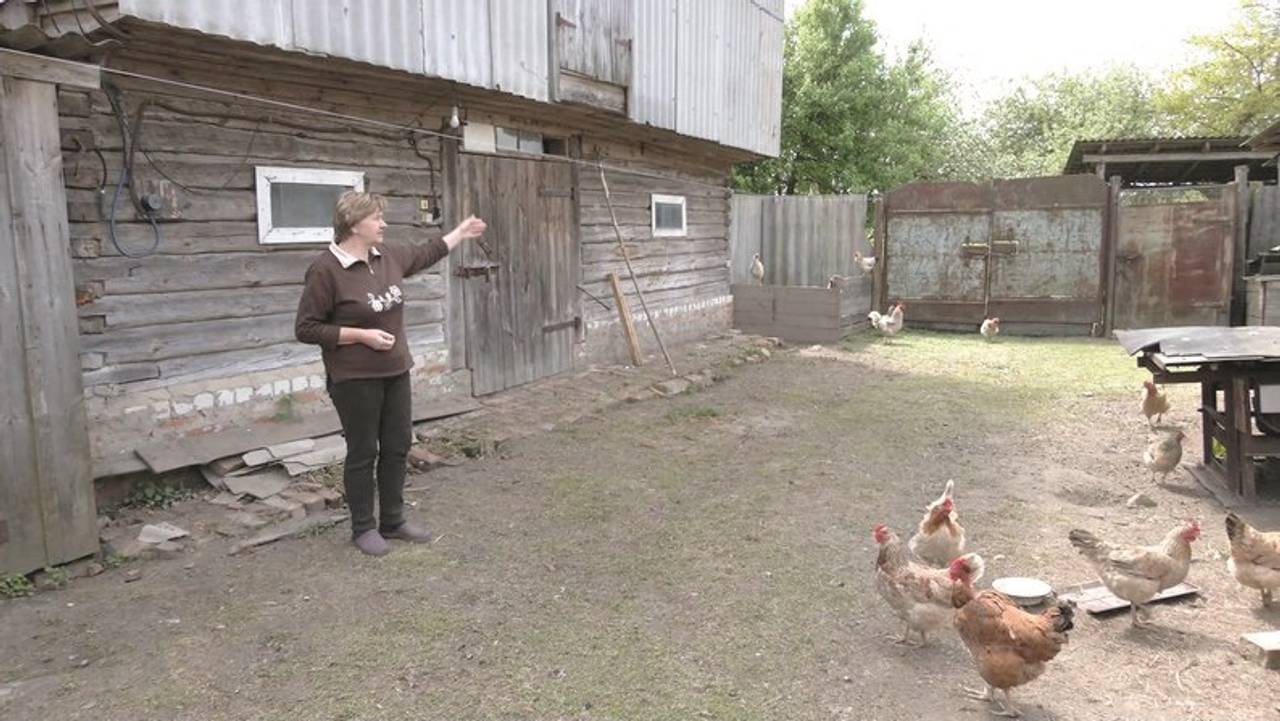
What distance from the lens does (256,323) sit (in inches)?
246

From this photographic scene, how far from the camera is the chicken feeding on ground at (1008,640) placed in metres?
3.16

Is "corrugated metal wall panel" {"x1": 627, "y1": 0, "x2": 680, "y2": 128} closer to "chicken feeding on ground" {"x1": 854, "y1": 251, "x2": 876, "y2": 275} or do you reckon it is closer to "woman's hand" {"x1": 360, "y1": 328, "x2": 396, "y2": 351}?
"woman's hand" {"x1": 360, "y1": 328, "x2": 396, "y2": 351}

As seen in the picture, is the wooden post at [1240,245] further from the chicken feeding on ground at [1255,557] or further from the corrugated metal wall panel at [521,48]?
the corrugated metal wall panel at [521,48]

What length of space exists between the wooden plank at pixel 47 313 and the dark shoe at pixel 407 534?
1.63m

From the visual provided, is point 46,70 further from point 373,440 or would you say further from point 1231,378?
point 1231,378

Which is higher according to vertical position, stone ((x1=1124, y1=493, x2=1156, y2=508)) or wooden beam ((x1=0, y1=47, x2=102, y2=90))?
wooden beam ((x1=0, y1=47, x2=102, y2=90))

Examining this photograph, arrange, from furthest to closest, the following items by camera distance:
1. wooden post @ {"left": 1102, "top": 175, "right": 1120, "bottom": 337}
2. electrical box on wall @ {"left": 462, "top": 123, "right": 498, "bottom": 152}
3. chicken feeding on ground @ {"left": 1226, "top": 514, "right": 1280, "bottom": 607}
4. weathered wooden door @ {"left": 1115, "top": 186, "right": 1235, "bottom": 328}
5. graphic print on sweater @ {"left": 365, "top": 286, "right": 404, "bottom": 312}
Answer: wooden post @ {"left": 1102, "top": 175, "right": 1120, "bottom": 337}, weathered wooden door @ {"left": 1115, "top": 186, "right": 1235, "bottom": 328}, electrical box on wall @ {"left": 462, "top": 123, "right": 498, "bottom": 152}, graphic print on sweater @ {"left": 365, "top": 286, "right": 404, "bottom": 312}, chicken feeding on ground @ {"left": 1226, "top": 514, "right": 1280, "bottom": 607}

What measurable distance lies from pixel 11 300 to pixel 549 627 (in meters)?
3.18

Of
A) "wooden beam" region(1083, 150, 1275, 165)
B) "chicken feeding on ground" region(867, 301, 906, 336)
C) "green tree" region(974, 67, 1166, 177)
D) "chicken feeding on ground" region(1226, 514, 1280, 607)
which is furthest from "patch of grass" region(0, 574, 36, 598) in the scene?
"green tree" region(974, 67, 1166, 177)

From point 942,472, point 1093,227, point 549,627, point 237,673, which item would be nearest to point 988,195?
point 1093,227

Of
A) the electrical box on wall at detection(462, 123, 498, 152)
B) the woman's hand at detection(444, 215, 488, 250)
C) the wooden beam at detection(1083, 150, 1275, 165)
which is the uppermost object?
the wooden beam at detection(1083, 150, 1275, 165)

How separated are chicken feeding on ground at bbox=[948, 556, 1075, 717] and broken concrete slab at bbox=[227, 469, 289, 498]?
4.49m

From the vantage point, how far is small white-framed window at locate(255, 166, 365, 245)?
6.21 m

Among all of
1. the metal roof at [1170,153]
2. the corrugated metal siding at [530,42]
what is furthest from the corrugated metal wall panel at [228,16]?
the metal roof at [1170,153]
